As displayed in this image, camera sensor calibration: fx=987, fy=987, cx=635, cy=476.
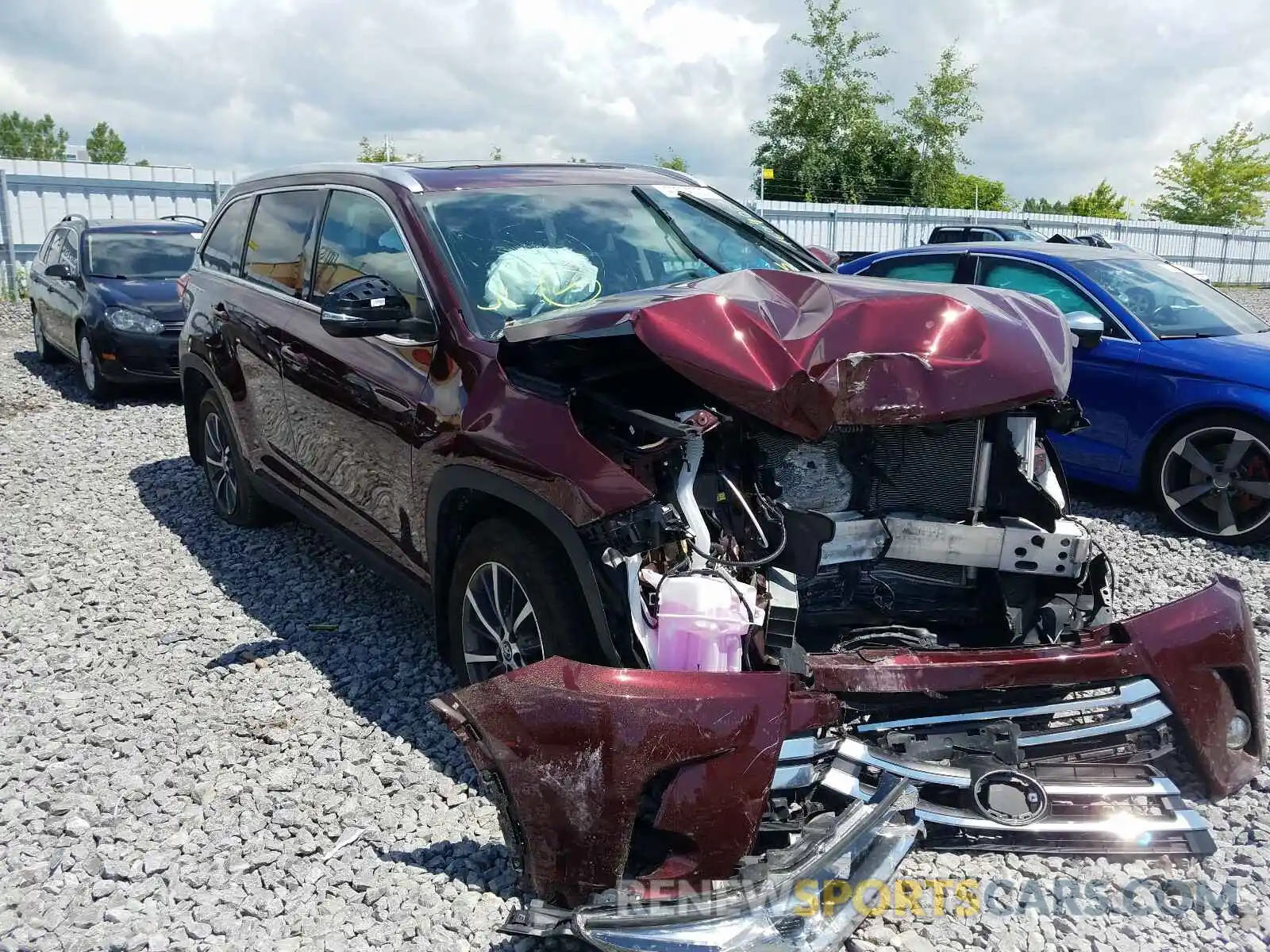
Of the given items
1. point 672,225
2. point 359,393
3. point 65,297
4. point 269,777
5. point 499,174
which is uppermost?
point 499,174

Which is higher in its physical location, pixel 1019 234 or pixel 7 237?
pixel 1019 234

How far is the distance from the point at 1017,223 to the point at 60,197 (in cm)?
2033

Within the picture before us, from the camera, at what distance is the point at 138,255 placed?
34.1ft

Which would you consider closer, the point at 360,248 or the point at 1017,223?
the point at 360,248

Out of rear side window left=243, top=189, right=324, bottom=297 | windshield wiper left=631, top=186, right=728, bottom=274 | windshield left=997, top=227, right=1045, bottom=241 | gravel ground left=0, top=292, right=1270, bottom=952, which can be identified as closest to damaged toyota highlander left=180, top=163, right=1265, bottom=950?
gravel ground left=0, top=292, right=1270, bottom=952

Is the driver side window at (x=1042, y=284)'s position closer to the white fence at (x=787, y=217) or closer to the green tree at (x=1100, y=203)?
the white fence at (x=787, y=217)

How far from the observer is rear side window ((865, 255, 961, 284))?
7184 mm

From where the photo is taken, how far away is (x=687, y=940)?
2121 millimetres

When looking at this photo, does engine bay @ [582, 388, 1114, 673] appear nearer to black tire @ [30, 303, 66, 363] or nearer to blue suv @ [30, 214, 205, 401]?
blue suv @ [30, 214, 205, 401]

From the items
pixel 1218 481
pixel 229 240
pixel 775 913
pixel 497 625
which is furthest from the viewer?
pixel 1218 481

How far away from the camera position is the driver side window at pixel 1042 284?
6.31 meters

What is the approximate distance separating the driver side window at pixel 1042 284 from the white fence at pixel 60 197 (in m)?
13.0

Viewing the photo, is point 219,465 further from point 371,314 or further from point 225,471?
point 371,314

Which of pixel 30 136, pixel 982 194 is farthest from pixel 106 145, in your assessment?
pixel 982 194
